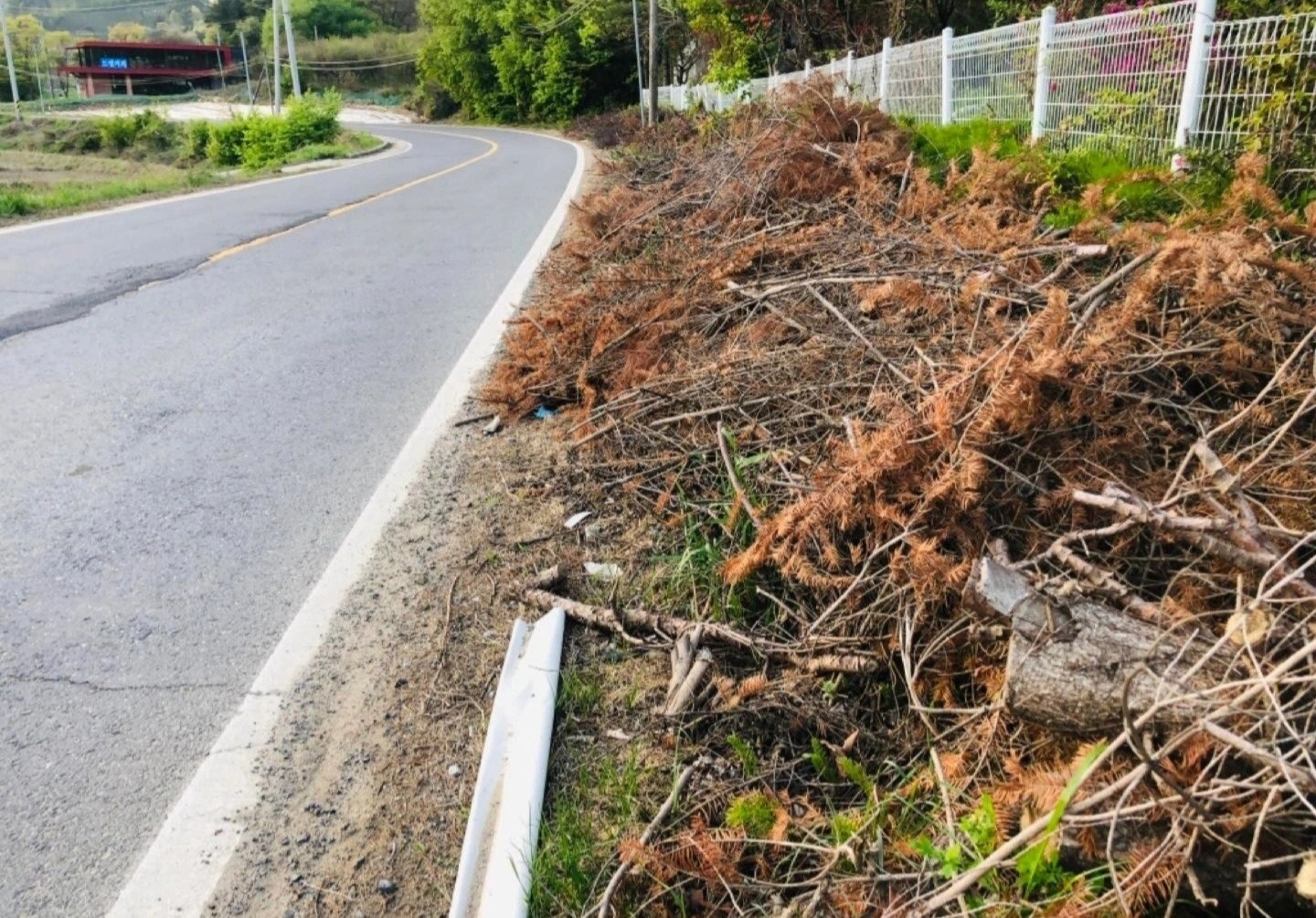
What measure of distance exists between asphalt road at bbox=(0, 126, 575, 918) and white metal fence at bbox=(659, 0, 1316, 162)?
18.1 feet

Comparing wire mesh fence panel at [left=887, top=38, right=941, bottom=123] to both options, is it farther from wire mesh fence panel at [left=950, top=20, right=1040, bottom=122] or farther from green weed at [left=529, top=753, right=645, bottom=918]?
green weed at [left=529, top=753, right=645, bottom=918]

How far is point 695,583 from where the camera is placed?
370cm

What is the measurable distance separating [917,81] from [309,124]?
101 ft

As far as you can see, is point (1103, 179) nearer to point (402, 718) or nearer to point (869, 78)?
point (402, 718)

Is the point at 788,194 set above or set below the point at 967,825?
above

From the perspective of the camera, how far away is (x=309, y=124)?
125 ft

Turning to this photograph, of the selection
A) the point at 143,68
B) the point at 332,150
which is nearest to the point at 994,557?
the point at 332,150

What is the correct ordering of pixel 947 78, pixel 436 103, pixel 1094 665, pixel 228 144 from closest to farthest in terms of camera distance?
pixel 1094 665 → pixel 947 78 → pixel 228 144 → pixel 436 103

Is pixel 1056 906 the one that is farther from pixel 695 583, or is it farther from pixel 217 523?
pixel 217 523

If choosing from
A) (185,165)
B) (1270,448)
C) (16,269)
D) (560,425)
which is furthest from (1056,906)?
(185,165)

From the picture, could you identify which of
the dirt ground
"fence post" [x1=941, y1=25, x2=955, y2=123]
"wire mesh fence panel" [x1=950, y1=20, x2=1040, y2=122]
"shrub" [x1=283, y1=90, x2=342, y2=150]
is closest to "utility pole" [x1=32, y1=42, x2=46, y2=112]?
"shrub" [x1=283, y1=90, x2=342, y2=150]

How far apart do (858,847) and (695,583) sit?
4.34 feet

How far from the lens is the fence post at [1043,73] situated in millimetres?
9562

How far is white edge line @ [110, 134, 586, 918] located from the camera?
8.41 ft
